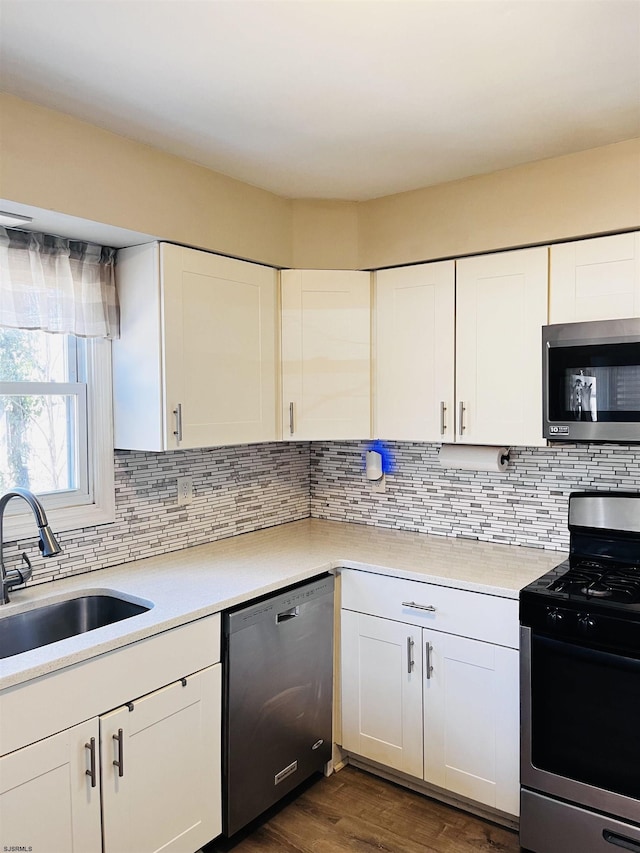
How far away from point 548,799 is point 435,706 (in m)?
0.45

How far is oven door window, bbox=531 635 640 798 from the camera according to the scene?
193cm

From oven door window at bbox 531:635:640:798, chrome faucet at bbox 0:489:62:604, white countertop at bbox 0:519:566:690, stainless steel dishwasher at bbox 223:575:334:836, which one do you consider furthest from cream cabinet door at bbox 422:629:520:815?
chrome faucet at bbox 0:489:62:604

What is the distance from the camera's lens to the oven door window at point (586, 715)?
6.33ft

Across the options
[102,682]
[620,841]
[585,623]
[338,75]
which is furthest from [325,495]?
[338,75]

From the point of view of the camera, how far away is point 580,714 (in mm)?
2016

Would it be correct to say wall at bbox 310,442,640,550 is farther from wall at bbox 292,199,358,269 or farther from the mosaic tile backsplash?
wall at bbox 292,199,358,269

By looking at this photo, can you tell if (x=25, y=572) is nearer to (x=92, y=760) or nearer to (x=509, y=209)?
(x=92, y=760)

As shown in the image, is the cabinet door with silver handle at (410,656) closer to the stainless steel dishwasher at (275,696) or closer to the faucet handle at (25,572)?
the stainless steel dishwasher at (275,696)

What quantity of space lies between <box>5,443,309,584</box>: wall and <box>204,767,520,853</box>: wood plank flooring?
42.4 inches

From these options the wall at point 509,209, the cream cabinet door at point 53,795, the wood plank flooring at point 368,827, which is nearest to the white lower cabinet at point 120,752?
the cream cabinet door at point 53,795

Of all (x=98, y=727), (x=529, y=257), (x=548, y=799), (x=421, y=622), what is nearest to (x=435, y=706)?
(x=421, y=622)

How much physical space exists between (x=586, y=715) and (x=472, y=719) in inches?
16.3

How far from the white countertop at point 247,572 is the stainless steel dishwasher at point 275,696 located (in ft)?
0.30

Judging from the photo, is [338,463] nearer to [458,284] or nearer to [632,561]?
[458,284]
